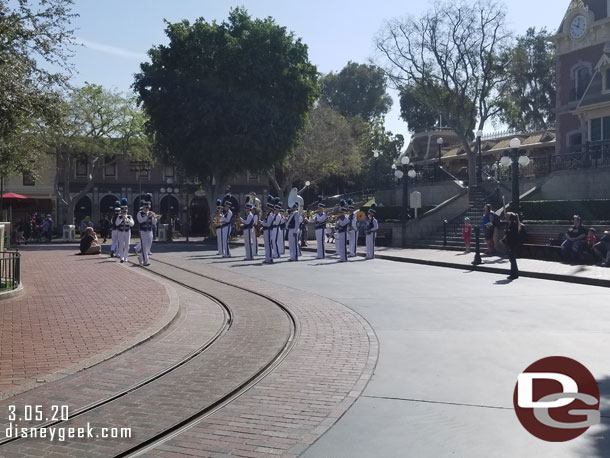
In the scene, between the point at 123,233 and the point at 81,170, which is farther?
the point at 81,170

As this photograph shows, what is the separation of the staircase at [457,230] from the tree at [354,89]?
150 feet

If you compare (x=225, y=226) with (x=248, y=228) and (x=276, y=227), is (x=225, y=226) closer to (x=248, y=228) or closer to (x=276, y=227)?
(x=248, y=228)

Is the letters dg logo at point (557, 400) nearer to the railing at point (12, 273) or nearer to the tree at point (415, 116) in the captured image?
A: the railing at point (12, 273)

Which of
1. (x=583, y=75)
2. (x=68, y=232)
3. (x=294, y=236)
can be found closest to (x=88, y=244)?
(x=294, y=236)

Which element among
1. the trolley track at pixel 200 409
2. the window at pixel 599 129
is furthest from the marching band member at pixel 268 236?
the window at pixel 599 129

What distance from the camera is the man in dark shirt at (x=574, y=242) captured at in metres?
19.2

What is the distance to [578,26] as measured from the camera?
37750 millimetres

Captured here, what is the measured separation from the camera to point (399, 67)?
39719 millimetres

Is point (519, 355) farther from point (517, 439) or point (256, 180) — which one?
point (256, 180)

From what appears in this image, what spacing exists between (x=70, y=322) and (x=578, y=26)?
37.1m

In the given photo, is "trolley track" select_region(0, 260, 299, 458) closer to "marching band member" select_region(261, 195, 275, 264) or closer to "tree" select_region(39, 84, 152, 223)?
"marching band member" select_region(261, 195, 275, 264)

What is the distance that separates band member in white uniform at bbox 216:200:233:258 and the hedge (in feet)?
40.3

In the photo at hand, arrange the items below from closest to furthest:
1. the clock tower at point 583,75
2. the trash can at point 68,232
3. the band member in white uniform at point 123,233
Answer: the band member in white uniform at point 123,233
the clock tower at point 583,75
the trash can at point 68,232

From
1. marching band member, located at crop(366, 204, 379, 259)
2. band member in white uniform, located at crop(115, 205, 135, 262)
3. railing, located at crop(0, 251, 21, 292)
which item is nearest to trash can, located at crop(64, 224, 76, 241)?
band member in white uniform, located at crop(115, 205, 135, 262)
